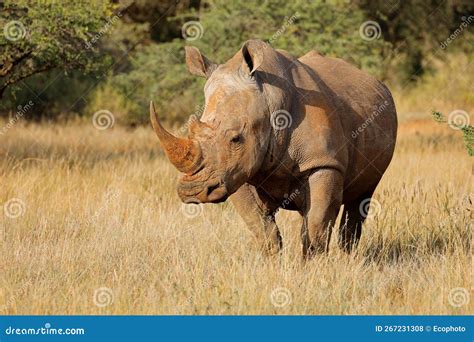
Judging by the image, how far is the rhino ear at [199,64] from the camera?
686cm

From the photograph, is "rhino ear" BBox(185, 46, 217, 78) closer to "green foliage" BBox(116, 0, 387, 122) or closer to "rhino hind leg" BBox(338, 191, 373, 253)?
"rhino hind leg" BBox(338, 191, 373, 253)

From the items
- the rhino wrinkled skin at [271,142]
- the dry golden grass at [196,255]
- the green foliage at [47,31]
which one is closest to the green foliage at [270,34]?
the green foliage at [47,31]

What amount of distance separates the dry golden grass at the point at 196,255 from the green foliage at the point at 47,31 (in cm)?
163

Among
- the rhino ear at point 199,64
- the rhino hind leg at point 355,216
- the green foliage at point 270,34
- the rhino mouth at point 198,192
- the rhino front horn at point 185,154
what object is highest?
the green foliage at point 270,34

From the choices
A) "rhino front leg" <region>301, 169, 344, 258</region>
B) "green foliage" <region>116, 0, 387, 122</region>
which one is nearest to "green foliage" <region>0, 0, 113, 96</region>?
"green foliage" <region>116, 0, 387, 122</region>

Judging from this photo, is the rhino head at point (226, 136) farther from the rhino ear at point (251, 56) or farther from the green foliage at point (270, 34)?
the green foliage at point (270, 34)

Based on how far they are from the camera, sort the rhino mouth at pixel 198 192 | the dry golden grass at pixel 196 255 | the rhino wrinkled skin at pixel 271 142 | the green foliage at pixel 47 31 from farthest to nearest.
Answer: the green foliage at pixel 47 31 → the rhino wrinkled skin at pixel 271 142 → the rhino mouth at pixel 198 192 → the dry golden grass at pixel 196 255

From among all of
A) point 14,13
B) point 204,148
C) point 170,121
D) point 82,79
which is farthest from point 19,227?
point 82,79

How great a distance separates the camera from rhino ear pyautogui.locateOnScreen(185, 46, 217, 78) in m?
6.86

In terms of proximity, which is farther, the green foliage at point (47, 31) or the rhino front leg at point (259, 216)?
the green foliage at point (47, 31)

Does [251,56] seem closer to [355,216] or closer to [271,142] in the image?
[271,142]

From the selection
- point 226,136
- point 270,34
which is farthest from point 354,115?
point 270,34

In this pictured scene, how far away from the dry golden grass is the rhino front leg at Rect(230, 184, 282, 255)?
15 cm

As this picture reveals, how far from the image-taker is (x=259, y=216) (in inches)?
277
